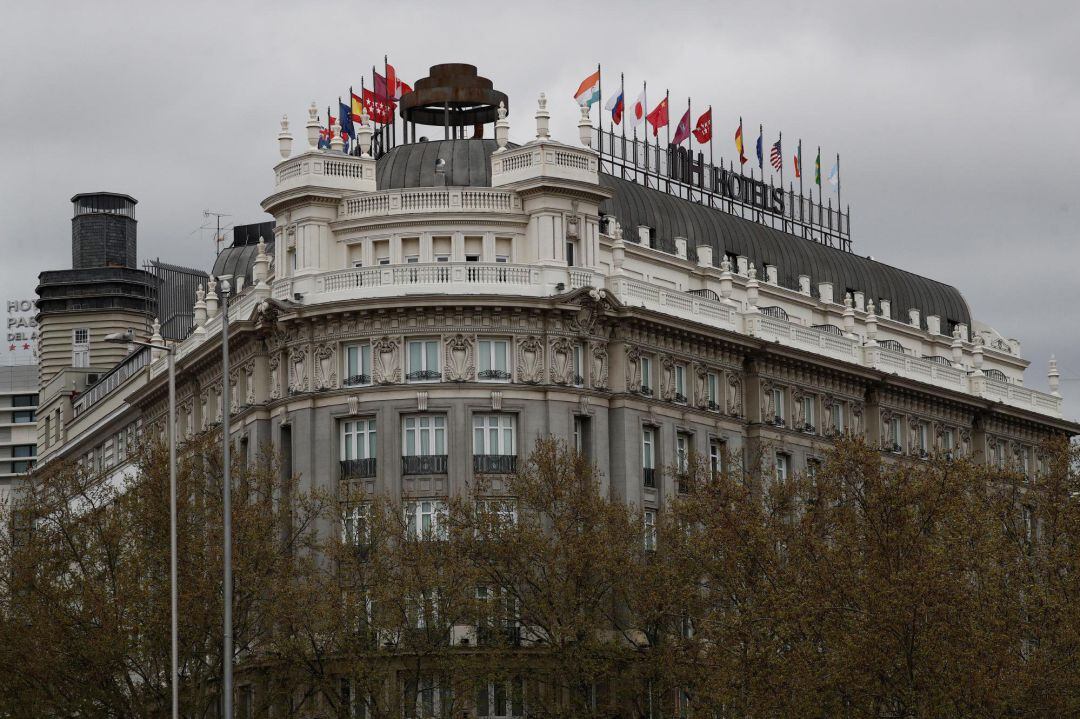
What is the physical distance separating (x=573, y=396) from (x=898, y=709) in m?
26.9

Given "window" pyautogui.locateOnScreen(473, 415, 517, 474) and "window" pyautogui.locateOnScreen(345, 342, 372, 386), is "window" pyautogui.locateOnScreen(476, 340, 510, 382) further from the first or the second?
"window" pyautogui.locateOnScreen(345, 342, 372, 386)

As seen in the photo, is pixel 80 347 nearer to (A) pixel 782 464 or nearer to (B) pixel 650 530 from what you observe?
(A) pixel 782 464

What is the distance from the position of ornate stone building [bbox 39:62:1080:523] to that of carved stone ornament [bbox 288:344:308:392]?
0.10 m

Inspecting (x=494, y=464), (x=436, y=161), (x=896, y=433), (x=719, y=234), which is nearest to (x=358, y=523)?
(x=494, y=464)

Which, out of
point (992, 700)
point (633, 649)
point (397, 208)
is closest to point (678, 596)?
point (633, 649)

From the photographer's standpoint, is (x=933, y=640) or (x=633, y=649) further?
(x=633, y=649)

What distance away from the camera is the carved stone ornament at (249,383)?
10938 cm

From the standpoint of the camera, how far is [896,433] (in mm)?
126438

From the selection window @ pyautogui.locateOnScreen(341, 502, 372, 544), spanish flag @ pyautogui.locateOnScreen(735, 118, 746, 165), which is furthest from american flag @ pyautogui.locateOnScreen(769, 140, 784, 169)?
window @ pyautogui.locateOnScreen(341, 502, 372, 544)

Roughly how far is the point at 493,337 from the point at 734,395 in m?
16.1

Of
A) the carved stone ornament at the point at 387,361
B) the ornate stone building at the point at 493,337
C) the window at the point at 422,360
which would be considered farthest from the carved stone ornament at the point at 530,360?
the carved stone ornament at the point at 387,361

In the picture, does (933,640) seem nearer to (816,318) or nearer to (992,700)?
(992,700)

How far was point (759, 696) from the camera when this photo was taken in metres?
80.5

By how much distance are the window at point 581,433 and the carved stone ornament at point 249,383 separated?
1550 centimetres
